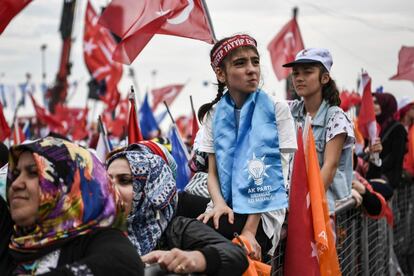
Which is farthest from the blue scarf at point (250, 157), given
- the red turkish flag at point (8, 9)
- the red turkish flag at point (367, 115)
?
the red turkish flag at point (367, 115)

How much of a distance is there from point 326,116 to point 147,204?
6.88 feet

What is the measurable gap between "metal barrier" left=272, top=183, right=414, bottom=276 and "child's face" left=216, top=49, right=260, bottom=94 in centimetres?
97

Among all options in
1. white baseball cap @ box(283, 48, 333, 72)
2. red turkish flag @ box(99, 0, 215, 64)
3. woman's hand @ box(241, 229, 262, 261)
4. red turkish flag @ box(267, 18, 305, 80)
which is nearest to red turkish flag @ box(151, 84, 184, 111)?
red turkish flag @ box(267, 18, 305, 80)

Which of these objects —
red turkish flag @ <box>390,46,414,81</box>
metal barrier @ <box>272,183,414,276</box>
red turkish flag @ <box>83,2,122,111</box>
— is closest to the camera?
metal barrier @ <box>272,183,414,276</box>

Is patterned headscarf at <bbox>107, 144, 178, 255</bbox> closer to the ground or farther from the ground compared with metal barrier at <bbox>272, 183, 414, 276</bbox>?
farther from the ground

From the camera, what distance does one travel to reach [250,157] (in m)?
4.27

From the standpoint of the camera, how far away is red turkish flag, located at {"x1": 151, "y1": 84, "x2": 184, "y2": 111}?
63.4ft

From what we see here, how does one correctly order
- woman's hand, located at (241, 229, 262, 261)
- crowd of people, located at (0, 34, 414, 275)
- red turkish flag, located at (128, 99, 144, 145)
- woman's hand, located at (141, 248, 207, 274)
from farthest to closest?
red turkish flag, located at (128, 99, 144, 145), woman's hand, located at (241, 229, 262, 261), woman's hand, located at (141, 248, 207, 274), crowd of people, located at (0, 34, 414, 275)

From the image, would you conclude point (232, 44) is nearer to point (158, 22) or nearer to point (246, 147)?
point (246, 147)

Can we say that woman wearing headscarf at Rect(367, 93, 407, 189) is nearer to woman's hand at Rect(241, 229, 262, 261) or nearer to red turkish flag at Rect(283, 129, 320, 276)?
red turkish flag at Rect(283, 129, 320, 276)

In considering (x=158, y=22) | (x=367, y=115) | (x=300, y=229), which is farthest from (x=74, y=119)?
(x=300, y=229)

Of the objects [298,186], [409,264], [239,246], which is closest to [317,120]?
[298,186]

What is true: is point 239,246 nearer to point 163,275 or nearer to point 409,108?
point 163,275

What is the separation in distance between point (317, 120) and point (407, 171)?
4.60 meters
